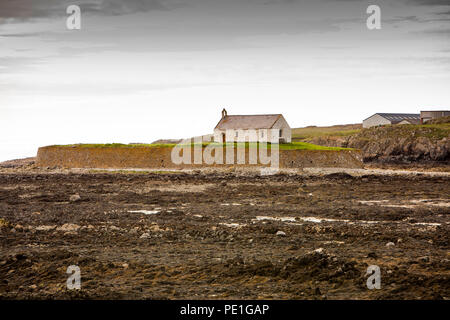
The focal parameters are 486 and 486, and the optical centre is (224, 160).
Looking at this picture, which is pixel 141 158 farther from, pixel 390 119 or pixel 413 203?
pixel 390 119

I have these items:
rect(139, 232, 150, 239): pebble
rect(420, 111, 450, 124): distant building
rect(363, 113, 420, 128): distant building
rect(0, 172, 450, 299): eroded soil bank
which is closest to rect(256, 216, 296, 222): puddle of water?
rect(0, 172, 450, 299): eroded soil bank

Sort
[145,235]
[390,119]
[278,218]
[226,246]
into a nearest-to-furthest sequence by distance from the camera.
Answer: [226,246], [145,235], [278,218], [390,119]

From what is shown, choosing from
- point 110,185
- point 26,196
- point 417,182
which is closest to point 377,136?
point 417,182

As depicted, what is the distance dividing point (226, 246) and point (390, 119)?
75564 mm

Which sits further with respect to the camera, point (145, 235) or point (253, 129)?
point (253, 129)

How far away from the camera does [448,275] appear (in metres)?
9.37

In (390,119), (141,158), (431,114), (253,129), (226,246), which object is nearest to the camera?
(226,246)

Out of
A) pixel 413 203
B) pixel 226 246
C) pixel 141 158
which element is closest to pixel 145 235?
pixel 226 246

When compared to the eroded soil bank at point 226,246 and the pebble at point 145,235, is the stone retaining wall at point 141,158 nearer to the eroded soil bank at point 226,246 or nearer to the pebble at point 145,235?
the eroded soil bank at point 226,246

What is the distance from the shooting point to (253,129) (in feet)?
178

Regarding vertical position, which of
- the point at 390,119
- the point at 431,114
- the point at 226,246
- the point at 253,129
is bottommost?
the point at 226,246

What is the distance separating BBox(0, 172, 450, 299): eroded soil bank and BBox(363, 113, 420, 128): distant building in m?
60.7
